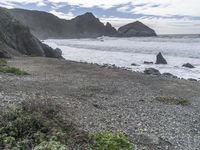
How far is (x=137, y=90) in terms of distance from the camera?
16.9 m

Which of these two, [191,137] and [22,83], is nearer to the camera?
[191,137]

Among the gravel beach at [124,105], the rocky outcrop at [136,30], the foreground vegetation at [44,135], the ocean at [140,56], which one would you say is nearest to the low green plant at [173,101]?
the gravel beach at [124,105]

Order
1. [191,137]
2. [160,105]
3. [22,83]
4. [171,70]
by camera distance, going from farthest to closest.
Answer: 1. [171,70]
2. [22,83]
3. [160,105]
4. [191,137]

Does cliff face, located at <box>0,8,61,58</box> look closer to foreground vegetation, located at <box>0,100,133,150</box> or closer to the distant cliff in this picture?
foreground vegetation, located at <box>0,100,133,150</box>

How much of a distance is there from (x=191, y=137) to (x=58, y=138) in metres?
3.84

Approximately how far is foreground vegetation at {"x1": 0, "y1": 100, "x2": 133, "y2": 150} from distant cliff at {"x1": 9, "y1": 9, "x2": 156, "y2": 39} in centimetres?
12123

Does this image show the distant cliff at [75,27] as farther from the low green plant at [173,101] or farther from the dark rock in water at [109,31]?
the low green plant at [173,101]

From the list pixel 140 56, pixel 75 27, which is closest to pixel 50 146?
pixel 140 56

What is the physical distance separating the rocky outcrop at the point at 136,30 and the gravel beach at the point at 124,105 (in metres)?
110

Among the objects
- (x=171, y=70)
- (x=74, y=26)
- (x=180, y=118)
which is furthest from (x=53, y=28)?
(x=180, y=118)

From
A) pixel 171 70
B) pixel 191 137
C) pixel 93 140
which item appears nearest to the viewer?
pixel 93 140

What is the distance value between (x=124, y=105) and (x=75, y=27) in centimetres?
13173

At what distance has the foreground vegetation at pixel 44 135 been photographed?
289 inches

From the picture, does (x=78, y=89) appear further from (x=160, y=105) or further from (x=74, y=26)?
(x=74, y=26)
